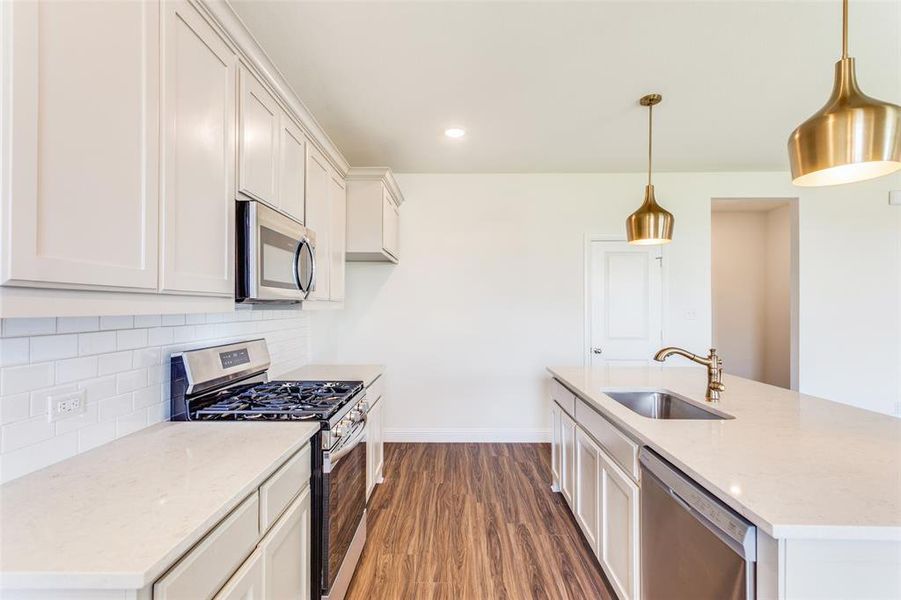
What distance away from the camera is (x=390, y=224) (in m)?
3.34

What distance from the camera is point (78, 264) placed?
852 millimetres

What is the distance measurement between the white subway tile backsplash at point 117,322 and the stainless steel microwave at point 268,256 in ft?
1.18

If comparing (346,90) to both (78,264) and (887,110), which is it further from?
(887,110)

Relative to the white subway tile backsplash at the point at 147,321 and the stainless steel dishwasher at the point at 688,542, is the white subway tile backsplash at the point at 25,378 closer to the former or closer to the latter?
the white subway tile backsplash at the point at 147,321

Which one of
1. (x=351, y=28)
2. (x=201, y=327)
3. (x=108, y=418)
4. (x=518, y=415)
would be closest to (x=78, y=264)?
(x=108, y=418)

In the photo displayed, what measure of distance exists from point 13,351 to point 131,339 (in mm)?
374

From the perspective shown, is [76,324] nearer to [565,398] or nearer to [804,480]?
[804,480]

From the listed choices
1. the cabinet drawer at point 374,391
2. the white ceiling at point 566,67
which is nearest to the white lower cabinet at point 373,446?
the cabinet drawer at point 374,391

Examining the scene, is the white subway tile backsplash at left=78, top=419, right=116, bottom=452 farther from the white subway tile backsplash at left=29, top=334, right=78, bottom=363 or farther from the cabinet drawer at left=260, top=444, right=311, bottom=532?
the cabinet drawer at left=260, top=444, right=311, bottom=532

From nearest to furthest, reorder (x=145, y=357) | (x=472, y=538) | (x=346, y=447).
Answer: (x=145, y=357) → (x=346, y=447) → (x=472, y=538)

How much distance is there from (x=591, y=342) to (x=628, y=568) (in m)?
2.44

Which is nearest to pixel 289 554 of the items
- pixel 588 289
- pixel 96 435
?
pixel 96 435

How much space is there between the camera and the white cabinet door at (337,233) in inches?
105

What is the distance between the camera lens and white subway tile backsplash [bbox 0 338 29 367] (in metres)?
1.00
